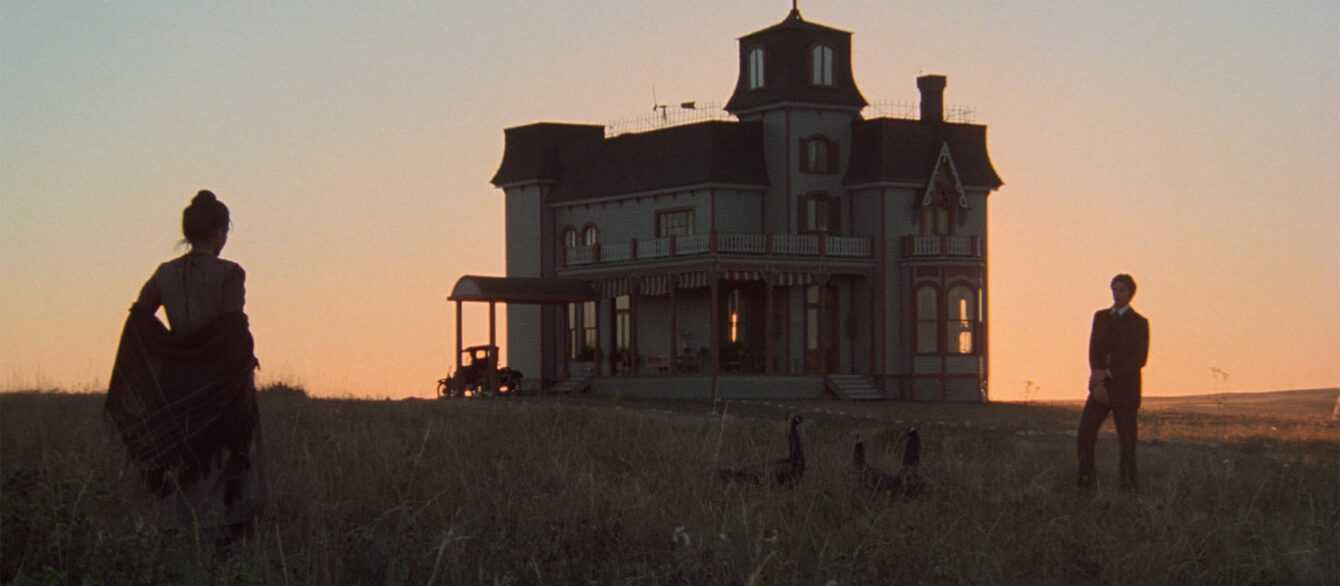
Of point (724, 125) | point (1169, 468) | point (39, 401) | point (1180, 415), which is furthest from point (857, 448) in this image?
point (724, 125)

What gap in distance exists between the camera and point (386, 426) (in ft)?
71.6

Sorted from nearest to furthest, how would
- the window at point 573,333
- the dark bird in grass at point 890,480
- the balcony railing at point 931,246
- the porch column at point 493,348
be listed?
the dark bird in grass at point 890,480, the porch column at point 493,348, the balcony railing at point 931,246, the window at point 573,333

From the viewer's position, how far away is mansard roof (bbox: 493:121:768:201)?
182 feet

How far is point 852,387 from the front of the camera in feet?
175

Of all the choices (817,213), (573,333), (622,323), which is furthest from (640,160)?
(573,333)

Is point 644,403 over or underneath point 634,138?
underneath

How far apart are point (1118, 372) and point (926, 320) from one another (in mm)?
37208

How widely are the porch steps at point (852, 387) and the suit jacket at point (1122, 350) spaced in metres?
34.1

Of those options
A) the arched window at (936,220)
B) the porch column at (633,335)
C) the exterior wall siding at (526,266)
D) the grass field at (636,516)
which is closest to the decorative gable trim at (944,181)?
the arched window at (936,220)

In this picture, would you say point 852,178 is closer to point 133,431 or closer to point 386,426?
point 386,426

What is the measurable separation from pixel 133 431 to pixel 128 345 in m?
0.45

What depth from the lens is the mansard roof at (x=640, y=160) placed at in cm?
5550

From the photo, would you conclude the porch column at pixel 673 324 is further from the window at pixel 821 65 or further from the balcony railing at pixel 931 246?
the window at pixel 821 65

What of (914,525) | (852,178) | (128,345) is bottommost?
(914,525)
